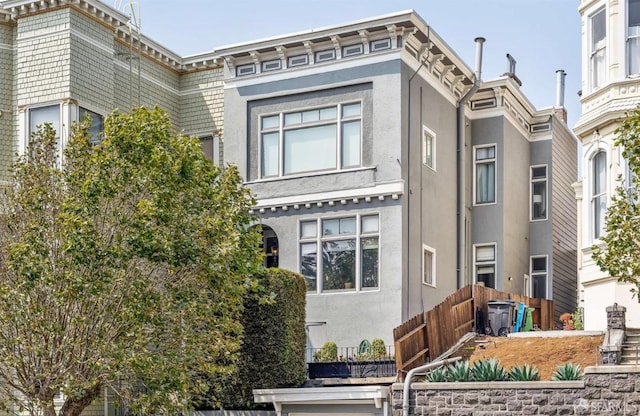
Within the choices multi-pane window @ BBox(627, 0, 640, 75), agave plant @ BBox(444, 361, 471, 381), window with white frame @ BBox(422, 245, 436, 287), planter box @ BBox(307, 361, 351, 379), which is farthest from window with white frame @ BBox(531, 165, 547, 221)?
agave plant @ BBox(444, 361, 471, 381)

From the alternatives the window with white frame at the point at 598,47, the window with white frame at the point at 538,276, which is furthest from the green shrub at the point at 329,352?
the window with white frame at the point at 538,276

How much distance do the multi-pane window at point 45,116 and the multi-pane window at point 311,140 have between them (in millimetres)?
5752

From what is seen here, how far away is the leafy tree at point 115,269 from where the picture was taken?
67.2ft

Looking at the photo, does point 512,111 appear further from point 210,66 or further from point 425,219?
point 210,66

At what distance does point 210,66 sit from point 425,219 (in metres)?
8.26

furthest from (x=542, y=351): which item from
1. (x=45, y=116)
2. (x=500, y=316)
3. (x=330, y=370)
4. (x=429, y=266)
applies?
(x=45, y=116)

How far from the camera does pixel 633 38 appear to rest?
26.4 m

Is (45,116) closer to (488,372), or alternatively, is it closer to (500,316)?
(500,316)

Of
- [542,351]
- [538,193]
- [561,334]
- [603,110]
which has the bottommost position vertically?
[542,351]

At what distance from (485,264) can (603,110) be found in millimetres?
8302

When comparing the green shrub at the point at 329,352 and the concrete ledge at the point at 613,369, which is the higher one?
the concrete ledge at the point at 613,369

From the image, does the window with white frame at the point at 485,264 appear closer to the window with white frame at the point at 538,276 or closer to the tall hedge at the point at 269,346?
the window with white frame at the point at 538,276

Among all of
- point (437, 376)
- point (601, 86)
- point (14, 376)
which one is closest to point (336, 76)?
point (601, 86)

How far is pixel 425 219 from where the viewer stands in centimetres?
3027
